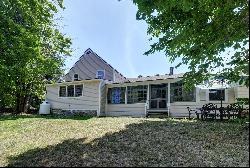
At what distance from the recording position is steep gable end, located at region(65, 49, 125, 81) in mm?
44281

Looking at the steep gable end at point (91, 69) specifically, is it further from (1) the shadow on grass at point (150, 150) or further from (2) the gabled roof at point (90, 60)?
(1) the shadow on grass at point (150, 150)

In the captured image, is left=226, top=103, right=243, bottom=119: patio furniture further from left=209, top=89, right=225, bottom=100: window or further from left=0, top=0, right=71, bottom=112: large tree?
left=0, top=0, right=71, bottom=112: large tree

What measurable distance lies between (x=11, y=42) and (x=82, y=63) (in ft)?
73.8

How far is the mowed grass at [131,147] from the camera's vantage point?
10.7 m

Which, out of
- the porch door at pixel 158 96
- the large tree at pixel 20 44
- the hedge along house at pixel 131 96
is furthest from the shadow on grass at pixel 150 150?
the porch door at pixel 158 96

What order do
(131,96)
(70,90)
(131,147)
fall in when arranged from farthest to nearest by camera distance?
1. (70,90)
2. (131,96)
3. (131,147)

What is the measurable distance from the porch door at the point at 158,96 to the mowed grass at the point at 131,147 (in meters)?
13.6

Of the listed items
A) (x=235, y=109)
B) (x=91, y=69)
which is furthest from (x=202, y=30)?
(x=91, y=69)

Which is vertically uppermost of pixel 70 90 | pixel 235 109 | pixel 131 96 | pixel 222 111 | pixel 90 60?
pixel 90 60

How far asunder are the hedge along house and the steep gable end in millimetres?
8983

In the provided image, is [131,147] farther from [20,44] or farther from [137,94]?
[137,94]

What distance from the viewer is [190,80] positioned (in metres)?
13.5

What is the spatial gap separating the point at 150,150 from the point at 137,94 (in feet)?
64.9

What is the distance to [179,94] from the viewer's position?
29.0m
